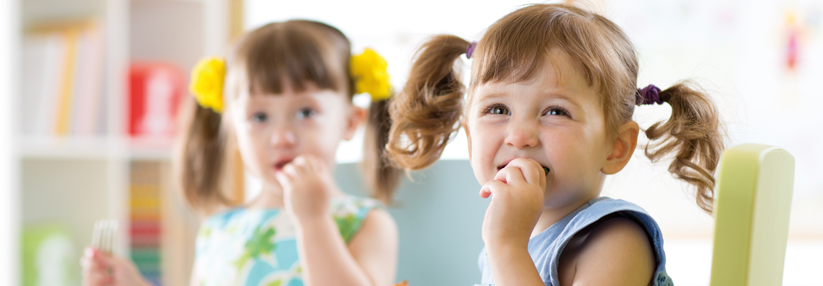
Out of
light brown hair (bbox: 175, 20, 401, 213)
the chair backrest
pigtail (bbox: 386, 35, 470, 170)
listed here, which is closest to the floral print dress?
light brown hair (bbox: 175, 20, 401, 213)

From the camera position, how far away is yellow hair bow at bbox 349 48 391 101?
109 cm

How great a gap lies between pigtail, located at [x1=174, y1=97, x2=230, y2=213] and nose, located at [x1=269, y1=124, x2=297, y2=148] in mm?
367

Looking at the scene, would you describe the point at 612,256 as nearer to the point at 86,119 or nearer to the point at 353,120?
the point at 353,120

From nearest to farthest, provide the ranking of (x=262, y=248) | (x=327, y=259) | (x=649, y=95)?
(x=649, y=95) < (x=327, y=259) < (x=262, y=248)

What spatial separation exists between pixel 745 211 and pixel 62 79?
181 cm

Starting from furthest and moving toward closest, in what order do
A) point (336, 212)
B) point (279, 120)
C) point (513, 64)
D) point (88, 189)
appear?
point (88, 189) → point (336, 212) → point (279, 120) → point (513, 64)

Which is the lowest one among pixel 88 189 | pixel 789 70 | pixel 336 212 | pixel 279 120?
pixel 88 189

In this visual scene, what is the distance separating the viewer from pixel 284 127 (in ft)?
3.29

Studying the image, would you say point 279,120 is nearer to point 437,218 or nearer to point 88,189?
point 437,218

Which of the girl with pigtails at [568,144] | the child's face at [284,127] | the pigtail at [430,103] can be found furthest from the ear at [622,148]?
the child's face at [284,127]

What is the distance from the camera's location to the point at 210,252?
1.19 meters

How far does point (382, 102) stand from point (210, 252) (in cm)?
42

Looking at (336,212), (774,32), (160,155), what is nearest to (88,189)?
(160,155)

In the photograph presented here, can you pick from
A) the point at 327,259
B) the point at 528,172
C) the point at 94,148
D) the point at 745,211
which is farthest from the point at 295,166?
the point at 94,148
